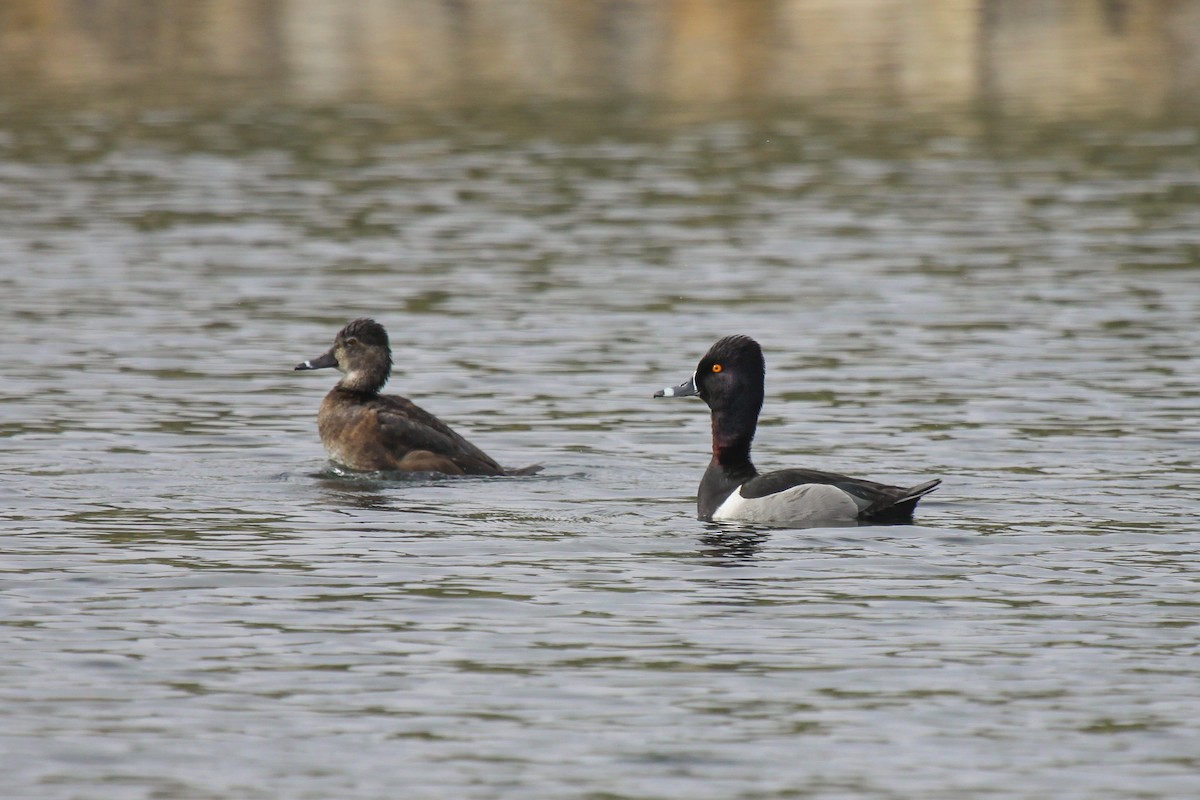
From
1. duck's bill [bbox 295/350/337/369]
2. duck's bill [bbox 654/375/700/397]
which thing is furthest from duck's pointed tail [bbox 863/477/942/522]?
duck's bill [bbox 295/350/337/369]

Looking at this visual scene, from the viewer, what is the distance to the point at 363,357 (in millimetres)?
17172

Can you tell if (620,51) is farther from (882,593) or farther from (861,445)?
(882,593)

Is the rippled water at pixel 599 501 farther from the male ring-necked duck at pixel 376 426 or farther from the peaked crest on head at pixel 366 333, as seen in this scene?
the peaked crest on head at pixel 366 333

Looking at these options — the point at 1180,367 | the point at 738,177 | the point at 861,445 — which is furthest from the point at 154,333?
the point at 738,177

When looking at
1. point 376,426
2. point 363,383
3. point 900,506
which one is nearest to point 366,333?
point 363,383

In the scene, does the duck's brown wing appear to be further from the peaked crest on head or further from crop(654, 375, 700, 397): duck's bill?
crop(654, 375, 700, 397): duck's bill

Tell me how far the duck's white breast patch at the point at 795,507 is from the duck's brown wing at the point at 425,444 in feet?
6.77

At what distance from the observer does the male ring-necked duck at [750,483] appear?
46.3ft

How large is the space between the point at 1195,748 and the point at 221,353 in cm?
1379

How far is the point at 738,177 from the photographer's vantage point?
115 ft

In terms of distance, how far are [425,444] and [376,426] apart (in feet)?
1.69

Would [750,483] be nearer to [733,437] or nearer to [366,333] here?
[733,437]

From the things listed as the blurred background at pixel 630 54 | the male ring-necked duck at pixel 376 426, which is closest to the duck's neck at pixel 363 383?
the male ring-necked duck at pixel 376 426

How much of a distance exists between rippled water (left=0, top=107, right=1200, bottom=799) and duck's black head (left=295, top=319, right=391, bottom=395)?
0.65 metres
